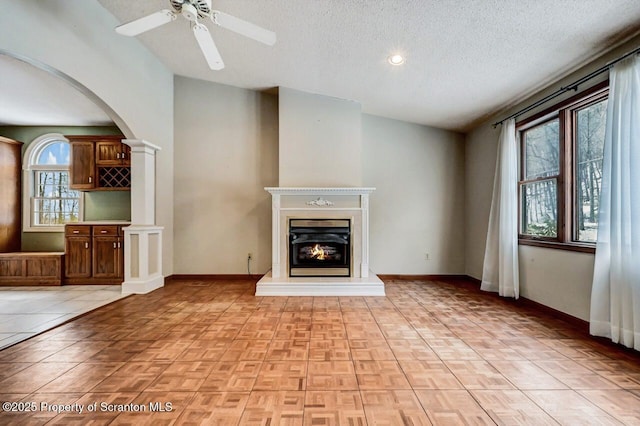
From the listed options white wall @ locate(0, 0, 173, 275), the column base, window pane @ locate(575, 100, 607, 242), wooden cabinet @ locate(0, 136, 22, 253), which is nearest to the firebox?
the column base

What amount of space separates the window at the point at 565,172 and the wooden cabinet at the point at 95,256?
571 cm

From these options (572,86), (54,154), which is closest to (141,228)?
(54,154)

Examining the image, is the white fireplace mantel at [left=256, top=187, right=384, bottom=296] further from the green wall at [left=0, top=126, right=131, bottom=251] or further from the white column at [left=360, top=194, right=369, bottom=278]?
the green wall at [left=0, top=126, right=131, bottom=251]

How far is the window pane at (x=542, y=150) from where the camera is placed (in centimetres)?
336

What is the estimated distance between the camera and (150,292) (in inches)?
165

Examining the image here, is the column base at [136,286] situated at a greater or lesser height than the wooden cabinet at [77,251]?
lesser

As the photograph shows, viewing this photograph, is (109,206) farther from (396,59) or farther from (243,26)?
(396,59)

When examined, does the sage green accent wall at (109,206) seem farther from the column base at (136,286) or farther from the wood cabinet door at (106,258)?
the column base at (136,286)

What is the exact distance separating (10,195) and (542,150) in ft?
26.6

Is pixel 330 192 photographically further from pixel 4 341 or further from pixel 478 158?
Result: pixel 4 341

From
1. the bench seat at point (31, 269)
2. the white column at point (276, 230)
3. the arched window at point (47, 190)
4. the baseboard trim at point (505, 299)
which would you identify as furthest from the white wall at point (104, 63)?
the baseboard trim at point (505, 299)

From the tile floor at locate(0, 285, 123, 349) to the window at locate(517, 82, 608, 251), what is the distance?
5.21m

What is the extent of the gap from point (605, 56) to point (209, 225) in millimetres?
5199

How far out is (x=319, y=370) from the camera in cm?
205
